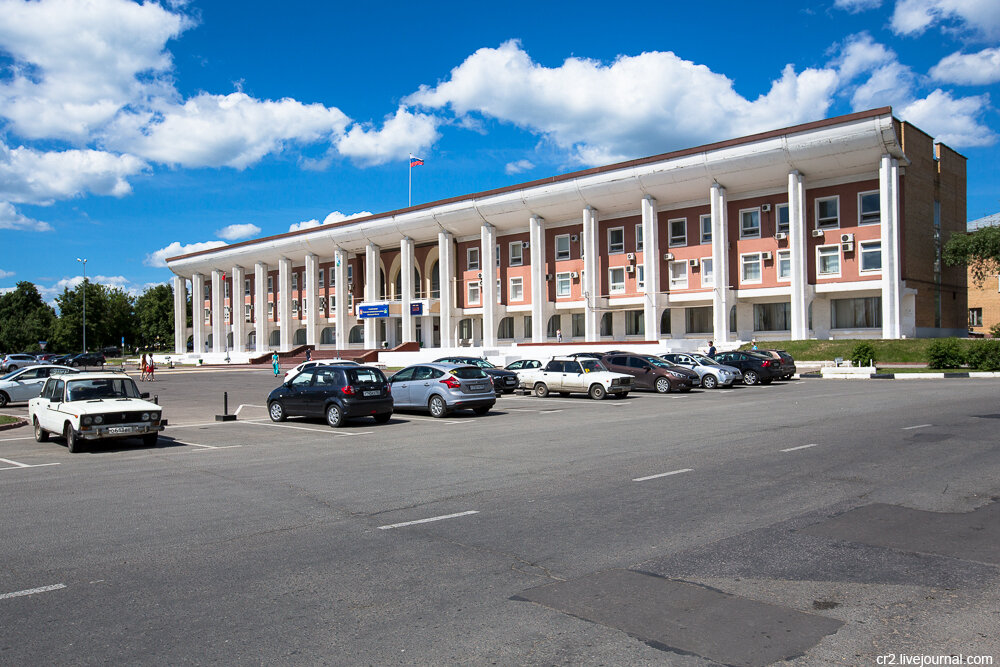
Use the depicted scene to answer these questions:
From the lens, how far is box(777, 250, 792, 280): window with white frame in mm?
45250

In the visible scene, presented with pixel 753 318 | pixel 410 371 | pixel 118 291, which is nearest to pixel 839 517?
pixel 410 371

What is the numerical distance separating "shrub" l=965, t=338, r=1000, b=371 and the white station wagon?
1368 inches

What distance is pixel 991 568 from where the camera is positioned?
5691mm

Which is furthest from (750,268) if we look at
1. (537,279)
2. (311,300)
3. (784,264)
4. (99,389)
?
(311,300)

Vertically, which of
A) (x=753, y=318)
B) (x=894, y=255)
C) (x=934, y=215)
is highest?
(x=934, y=215)

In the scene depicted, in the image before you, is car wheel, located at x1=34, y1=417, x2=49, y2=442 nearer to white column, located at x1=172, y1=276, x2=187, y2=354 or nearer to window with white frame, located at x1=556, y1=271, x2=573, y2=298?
window with white frame, located at x1=556, y1=271, x2=573, y2=298

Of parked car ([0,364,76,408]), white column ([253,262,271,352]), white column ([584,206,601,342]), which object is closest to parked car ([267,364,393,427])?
parked car ([0,364,76,408])

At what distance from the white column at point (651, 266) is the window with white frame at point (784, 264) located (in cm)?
796

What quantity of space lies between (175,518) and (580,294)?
49.0 m

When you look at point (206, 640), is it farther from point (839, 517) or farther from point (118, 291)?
point (118, 291)

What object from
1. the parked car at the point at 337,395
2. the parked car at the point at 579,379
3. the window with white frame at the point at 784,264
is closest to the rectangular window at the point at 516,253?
the window with white frame at the point at 784,264

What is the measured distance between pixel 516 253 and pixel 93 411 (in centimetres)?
4720

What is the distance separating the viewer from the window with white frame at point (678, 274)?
49.7m

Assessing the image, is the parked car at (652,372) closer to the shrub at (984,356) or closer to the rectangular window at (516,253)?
the shrub at (984,356)
